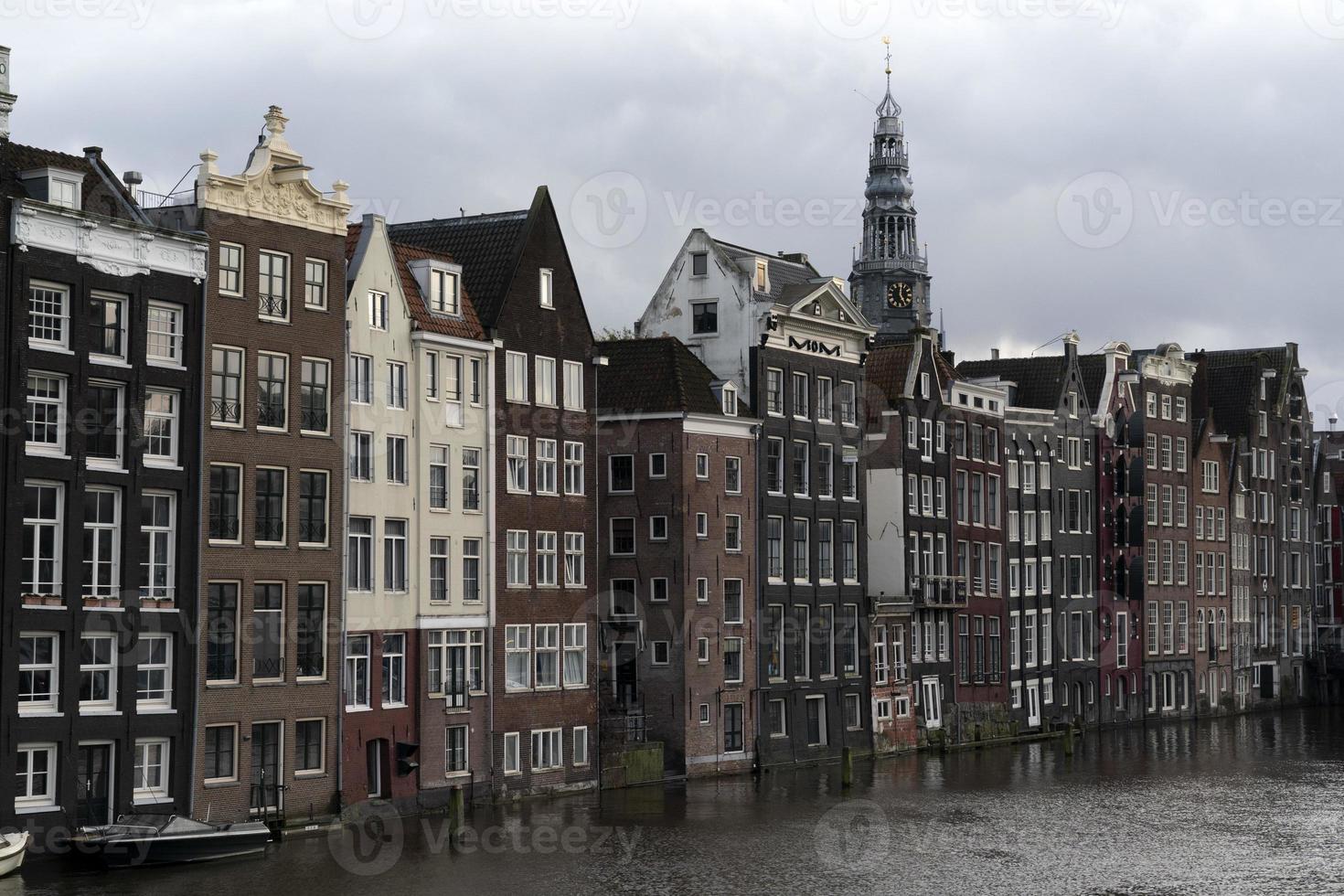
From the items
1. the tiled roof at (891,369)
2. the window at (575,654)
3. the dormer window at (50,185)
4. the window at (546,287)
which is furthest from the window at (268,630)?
the tiled roof at (891,369)

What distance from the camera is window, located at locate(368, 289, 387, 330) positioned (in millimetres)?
62312

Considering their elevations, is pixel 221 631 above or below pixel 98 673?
above

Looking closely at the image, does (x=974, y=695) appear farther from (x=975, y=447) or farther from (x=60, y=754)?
(x=60, y=754)

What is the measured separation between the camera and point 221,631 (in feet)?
185

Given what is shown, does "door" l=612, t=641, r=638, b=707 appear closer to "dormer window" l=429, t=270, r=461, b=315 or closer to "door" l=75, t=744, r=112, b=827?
"dormer window" l=429, t=270, r=461, b=315

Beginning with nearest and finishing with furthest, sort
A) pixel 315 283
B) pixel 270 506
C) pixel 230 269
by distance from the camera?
pixel 230 269
pixel 270 506
pixel 315 283

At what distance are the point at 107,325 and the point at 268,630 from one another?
10.2 metres

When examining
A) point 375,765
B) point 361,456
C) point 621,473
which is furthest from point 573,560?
point 375,765

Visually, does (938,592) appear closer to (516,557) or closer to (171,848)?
(516,557)

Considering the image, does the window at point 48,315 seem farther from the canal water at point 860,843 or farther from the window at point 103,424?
the canal water at point 860,843

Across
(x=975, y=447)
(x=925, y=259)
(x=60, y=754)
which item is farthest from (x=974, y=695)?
(x=925, y=259)

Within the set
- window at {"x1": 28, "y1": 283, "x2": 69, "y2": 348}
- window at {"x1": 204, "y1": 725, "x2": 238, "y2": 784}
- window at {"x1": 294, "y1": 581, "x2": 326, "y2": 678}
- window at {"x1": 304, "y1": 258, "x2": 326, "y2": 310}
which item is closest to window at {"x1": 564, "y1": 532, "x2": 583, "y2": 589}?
window at {"x1": 294, "y1": 581, "x2": 326, "y2": 678}

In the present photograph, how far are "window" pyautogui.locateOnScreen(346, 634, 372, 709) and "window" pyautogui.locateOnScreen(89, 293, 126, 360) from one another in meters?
12.1

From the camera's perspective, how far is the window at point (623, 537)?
252 feet
